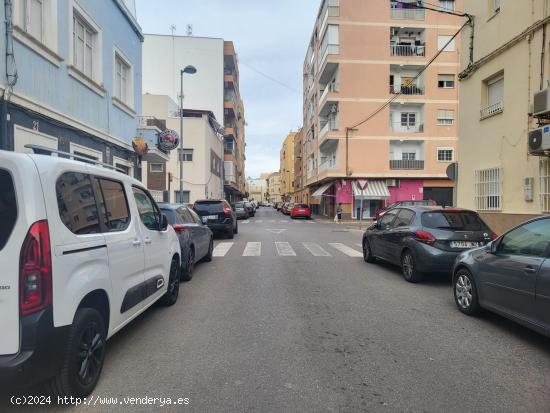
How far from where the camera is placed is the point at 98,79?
11.2 metres

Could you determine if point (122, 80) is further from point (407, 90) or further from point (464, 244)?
point (407, 90)

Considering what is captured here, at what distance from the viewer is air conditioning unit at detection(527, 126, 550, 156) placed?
29.5 ft

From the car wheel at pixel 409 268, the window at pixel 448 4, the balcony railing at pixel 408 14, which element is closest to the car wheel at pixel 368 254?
the car wheel at pixel 409 268

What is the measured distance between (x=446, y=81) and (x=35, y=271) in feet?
121

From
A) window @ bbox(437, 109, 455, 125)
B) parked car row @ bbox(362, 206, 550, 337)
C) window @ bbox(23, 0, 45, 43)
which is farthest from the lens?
window @ bbox(437, 109, 455, 125)

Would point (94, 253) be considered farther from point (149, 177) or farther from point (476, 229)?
point (149, 177)

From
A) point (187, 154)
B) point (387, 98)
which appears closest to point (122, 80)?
point (187, 154)

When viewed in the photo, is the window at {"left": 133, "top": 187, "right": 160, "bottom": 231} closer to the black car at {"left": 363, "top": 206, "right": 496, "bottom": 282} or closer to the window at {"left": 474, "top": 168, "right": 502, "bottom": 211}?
the black car at {"left": 363, "top": 206, "right": 496, "bottom": 282}

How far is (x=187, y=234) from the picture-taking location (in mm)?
7707

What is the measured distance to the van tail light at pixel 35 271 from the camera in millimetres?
2547

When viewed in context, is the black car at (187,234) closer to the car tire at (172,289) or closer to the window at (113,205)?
the car tire at (172,289)

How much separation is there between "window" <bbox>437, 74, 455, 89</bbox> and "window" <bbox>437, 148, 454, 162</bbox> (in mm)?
5384

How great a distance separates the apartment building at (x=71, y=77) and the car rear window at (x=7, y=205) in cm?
547

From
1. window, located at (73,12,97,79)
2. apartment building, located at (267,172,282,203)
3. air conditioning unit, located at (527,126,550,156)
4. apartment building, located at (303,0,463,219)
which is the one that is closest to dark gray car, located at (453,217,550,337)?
air conditioning unit, located at (527,126,550,156)
